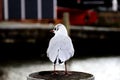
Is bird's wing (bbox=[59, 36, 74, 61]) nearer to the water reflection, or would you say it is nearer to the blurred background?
the blurred background

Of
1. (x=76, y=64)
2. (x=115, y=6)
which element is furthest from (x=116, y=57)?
(x=115, y=6)

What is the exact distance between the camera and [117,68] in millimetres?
14703

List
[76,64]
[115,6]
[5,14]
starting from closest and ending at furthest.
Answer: [76,64] → [5,14] → [115,6]

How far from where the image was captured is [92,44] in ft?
66.7

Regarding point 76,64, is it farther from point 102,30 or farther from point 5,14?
point 5,14

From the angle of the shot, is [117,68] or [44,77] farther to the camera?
[117,68]

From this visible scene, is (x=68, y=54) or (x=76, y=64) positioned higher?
(x=68, y=54)

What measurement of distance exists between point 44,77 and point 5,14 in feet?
65.9

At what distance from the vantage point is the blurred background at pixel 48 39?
1444 cm

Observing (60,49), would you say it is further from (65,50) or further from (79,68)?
(79,68)

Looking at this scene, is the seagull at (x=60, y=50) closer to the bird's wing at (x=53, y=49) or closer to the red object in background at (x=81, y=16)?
the bird's wing at (x=53, y=49)

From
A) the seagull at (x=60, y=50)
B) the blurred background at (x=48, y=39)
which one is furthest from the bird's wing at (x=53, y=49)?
the blurred background at (x=48, y=39)

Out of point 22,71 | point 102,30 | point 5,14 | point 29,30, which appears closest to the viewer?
point 22,71

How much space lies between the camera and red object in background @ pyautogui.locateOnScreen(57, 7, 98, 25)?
87.7 ft
